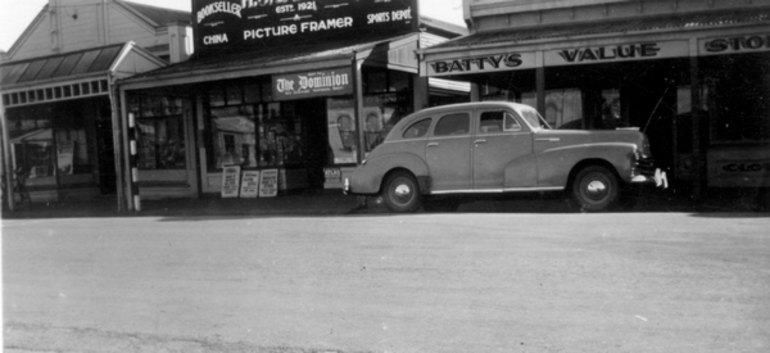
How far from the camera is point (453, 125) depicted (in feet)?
41.8

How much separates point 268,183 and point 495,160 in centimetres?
884

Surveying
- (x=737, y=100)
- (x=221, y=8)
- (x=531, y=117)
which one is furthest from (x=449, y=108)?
(x=221, y=8)

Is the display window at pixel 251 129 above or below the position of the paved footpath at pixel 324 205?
above

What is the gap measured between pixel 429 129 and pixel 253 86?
→ 351 inches

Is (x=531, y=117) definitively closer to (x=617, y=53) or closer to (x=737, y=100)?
(x=617, y=53)

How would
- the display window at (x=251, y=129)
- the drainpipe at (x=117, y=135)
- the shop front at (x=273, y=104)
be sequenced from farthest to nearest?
the display window at (x=251, y=129), the drainpipe at (x=117, y=135), the shop front at (x=273, y=104)

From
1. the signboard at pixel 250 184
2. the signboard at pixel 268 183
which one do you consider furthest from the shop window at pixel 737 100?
the signboard at pixel 250 184

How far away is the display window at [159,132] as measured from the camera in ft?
70.9

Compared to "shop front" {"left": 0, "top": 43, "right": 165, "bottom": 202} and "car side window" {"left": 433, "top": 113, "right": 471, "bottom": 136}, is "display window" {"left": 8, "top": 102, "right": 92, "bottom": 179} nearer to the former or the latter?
"shop front" {"left": 0, "top": 43, "right": 165, "bottom": 202}

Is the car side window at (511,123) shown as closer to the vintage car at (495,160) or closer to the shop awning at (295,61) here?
the vintage car at (495,160)

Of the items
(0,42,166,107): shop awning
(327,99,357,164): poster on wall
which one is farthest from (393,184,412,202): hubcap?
(0,42,166,107): shop awning

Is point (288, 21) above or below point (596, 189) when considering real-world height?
above

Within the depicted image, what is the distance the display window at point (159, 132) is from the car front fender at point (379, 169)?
32.0 ft

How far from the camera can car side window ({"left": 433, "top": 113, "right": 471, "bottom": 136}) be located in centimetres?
1261
